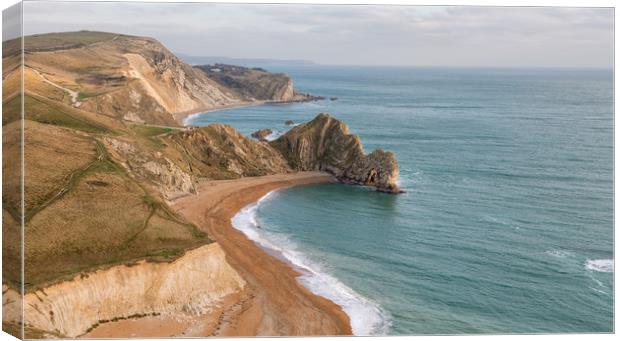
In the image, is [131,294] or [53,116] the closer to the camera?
[131,294]

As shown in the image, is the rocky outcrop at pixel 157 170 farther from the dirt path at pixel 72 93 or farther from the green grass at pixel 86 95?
the green grass at pixel 86 95

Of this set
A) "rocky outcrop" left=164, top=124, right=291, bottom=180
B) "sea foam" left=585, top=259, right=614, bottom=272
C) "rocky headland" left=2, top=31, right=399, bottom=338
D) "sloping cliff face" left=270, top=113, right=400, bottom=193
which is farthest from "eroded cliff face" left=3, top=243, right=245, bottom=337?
"sloping cliff face" left=270, top=113, right=400, bottom=193

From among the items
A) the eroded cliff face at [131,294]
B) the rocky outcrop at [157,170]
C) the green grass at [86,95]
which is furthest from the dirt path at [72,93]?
the eroded cliff face at [131,294]

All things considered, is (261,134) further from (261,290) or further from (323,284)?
(261,290)

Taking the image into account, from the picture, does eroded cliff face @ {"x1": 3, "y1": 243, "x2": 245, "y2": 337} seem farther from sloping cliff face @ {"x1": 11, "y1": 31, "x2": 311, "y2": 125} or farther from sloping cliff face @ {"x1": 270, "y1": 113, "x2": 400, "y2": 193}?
sloping cliff face @ {"x1": 270, "y1": 113, "x2": 400, "y2": 193}

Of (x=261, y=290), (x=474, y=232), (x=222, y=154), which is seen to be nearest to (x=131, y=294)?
(x=261, y=290)

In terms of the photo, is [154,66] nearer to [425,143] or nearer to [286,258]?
[425,143]
